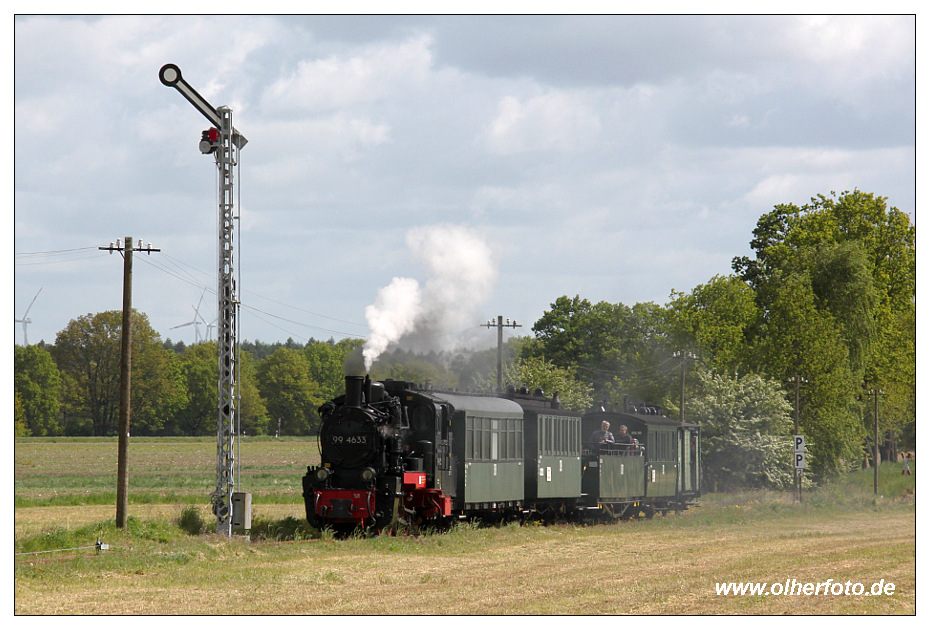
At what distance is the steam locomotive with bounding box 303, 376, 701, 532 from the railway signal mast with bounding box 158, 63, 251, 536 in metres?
1.78

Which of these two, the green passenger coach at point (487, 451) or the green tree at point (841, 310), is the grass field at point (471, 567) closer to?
the green passenger coach at point (487, 451)

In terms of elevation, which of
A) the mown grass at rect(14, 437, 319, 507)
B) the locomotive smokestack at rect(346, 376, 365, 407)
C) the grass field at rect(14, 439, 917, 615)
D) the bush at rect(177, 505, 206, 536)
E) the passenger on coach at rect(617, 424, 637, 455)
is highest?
the locomotive smokestack at rect(346, 376, 365, 407)

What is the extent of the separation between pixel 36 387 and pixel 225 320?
73.7 meters

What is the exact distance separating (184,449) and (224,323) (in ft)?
209

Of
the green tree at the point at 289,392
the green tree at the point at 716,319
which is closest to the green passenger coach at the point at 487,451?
the green tree at the point at 716,319

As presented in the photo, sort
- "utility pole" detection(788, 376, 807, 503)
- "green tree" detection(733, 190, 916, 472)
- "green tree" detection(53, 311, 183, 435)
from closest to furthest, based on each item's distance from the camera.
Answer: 1. "utility pole" detection(788, 376, 807, 503)
2. "green tree" detection(733, 190, 916, 472)
3. "green tree" detection(53, 311, 183, 435)

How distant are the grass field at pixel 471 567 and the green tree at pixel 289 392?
274 feet

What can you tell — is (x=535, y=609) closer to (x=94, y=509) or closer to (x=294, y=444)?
(x=94, y=509)

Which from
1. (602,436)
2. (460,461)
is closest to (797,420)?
(602,436)

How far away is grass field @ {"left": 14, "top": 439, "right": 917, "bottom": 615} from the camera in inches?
542

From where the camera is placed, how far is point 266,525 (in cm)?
2425

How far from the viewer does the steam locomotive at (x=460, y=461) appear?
22.5m

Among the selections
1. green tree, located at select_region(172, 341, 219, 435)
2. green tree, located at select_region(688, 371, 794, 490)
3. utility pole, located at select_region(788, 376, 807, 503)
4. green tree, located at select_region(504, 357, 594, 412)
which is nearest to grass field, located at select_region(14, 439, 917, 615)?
utility pole, located at select_region(788, 376, 807, 503)

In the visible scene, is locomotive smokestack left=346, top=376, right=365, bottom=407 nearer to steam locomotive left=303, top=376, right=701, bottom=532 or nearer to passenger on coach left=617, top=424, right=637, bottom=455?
steam locomotive left=303, top=376, right=701, bottom=532
